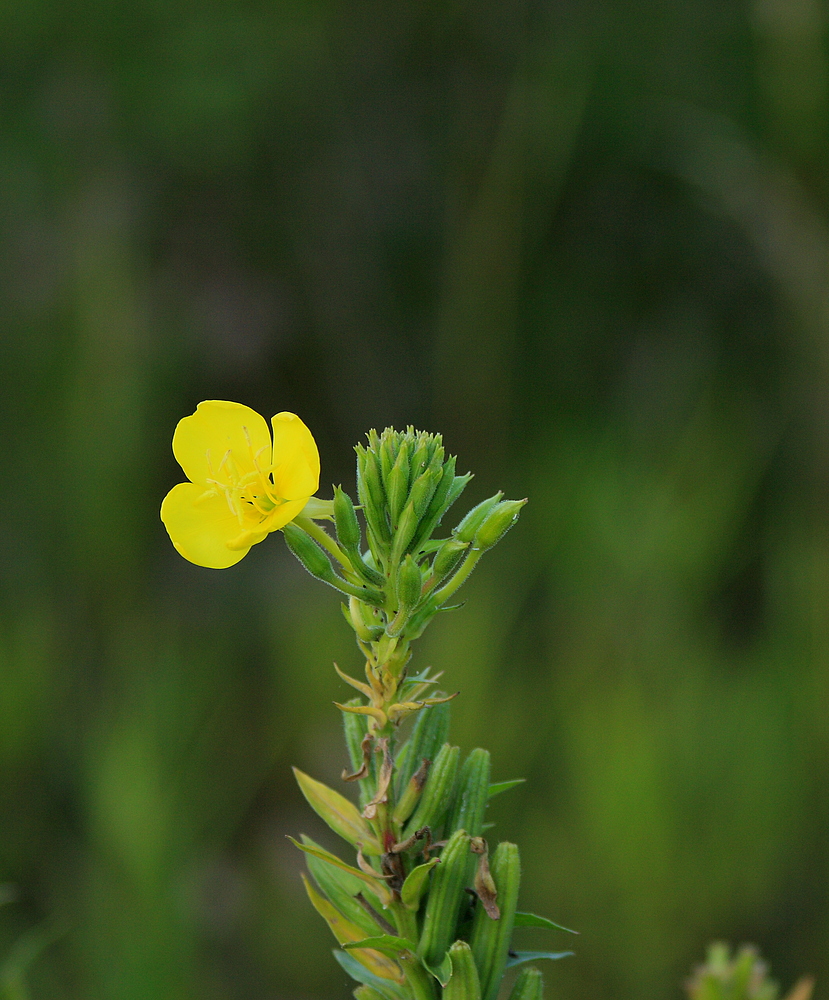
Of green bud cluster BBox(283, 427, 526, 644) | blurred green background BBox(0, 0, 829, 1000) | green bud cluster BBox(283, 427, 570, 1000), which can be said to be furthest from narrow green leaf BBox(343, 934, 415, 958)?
blurred green background BBox(0, 0, 829, 1000)

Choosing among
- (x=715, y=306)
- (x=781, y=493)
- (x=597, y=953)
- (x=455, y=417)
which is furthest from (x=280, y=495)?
(x=715, y=306)

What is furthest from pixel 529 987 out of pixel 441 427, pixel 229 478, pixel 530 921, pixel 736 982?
pixel 441 427

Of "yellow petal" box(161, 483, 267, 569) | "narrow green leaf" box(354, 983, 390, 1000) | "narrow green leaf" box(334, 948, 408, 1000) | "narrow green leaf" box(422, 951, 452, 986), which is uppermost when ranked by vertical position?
"yellow petal" box(161, 483, 267, 569)

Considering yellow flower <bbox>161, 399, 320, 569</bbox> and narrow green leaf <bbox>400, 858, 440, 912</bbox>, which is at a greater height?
yellow flower <bbox>161, 399, 320, 569</bbox>

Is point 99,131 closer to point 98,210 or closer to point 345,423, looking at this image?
point 98,210

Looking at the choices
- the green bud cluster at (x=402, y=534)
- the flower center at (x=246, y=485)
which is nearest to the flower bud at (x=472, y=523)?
the green bud cluster at (x=402, y=534)

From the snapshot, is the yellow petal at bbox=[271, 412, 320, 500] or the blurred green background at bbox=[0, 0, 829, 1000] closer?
the yellow petal at bbox=[271, 412, 320, 500]

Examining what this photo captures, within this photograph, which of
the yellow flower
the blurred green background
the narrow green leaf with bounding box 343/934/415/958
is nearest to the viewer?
the narrow green leaf with bounding box 343/934/415/958

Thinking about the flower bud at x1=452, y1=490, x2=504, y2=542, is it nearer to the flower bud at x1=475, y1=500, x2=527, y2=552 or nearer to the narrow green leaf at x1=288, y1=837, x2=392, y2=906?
the flower bud at x1=475, y1=500, x2=527, y2=552
